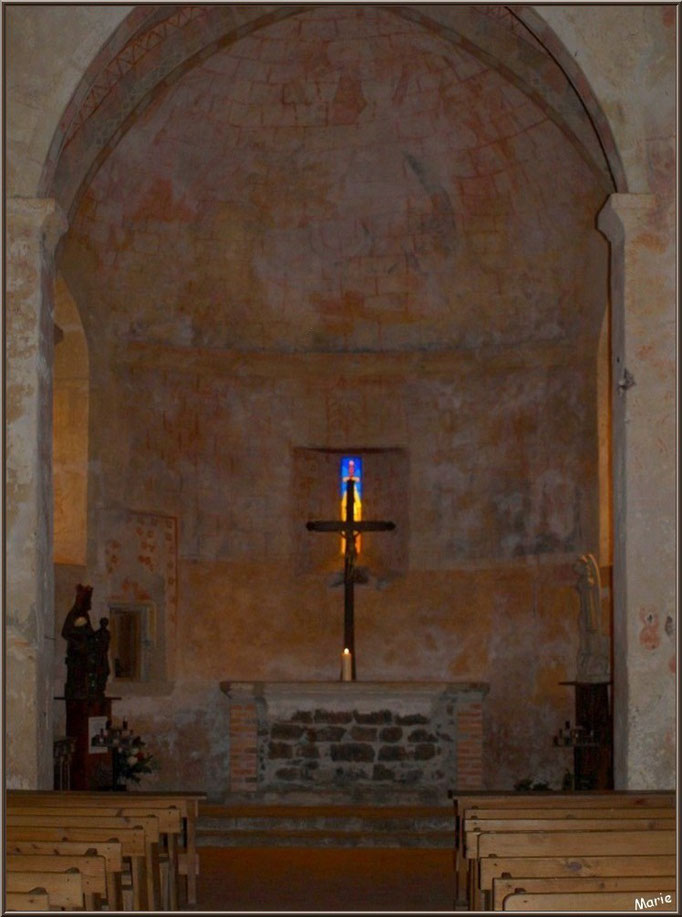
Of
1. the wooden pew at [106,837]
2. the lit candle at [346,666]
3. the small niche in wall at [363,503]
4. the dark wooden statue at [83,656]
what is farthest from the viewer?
the small niche in wall at [363,503]

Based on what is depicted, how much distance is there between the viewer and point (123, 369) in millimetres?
14156

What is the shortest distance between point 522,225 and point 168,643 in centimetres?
566

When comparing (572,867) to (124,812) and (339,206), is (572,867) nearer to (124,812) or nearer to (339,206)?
(124,812)

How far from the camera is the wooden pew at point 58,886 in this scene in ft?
15.3

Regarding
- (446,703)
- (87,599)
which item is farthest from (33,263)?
(446,703)

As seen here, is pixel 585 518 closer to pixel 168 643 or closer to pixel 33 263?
pixel 168 643

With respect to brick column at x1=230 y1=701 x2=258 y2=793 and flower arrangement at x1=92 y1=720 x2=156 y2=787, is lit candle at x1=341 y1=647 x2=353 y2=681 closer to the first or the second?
brick column at x1=230 y1=701 x2=258 y2=793

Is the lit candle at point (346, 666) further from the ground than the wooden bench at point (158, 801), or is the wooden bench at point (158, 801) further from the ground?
the lit candle at point (346, 666)

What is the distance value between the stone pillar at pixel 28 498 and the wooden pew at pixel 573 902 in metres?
4.81

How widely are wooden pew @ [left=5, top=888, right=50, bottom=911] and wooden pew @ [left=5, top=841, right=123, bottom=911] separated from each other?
2.21 feet

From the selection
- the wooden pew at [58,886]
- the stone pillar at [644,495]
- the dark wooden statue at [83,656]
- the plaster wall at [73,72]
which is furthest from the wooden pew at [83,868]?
the dark wooden statue at [83,656]

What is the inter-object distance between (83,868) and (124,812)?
1631 mm

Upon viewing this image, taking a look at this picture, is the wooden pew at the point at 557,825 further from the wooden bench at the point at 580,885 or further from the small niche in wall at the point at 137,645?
the small niche in wall at the point at 137,645

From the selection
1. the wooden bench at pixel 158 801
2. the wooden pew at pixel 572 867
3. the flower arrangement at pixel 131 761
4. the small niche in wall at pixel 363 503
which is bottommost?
the flower arrangement at pixel 131 761
